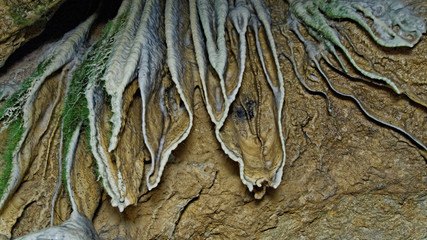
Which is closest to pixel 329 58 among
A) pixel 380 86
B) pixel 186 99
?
pixel 380 86

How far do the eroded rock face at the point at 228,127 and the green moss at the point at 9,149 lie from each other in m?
0.01

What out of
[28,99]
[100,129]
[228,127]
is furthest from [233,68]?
[28,99]

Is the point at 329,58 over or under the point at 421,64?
over

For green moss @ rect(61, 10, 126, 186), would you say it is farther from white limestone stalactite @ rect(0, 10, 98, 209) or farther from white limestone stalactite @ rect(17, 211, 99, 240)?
white limestone stalactite @ rect(17, 211, 99, 240)

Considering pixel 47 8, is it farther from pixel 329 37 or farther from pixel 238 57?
pixel 329 37

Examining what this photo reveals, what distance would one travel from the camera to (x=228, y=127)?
196 cm

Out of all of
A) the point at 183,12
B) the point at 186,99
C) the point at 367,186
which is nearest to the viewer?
the point at 186,99

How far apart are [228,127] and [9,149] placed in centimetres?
116

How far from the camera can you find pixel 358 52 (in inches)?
76.5

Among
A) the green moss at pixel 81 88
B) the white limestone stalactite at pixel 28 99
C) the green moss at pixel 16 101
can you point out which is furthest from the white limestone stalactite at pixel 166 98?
the green moss at pixel 16 101

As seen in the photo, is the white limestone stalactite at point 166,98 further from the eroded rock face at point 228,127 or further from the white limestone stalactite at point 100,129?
the white limestone stalactite at point 100,129

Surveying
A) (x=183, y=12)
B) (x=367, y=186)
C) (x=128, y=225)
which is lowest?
(x=367, y=186)

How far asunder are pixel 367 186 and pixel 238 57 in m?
A: 1.03

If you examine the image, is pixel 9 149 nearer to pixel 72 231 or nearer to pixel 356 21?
pixel 72 231
